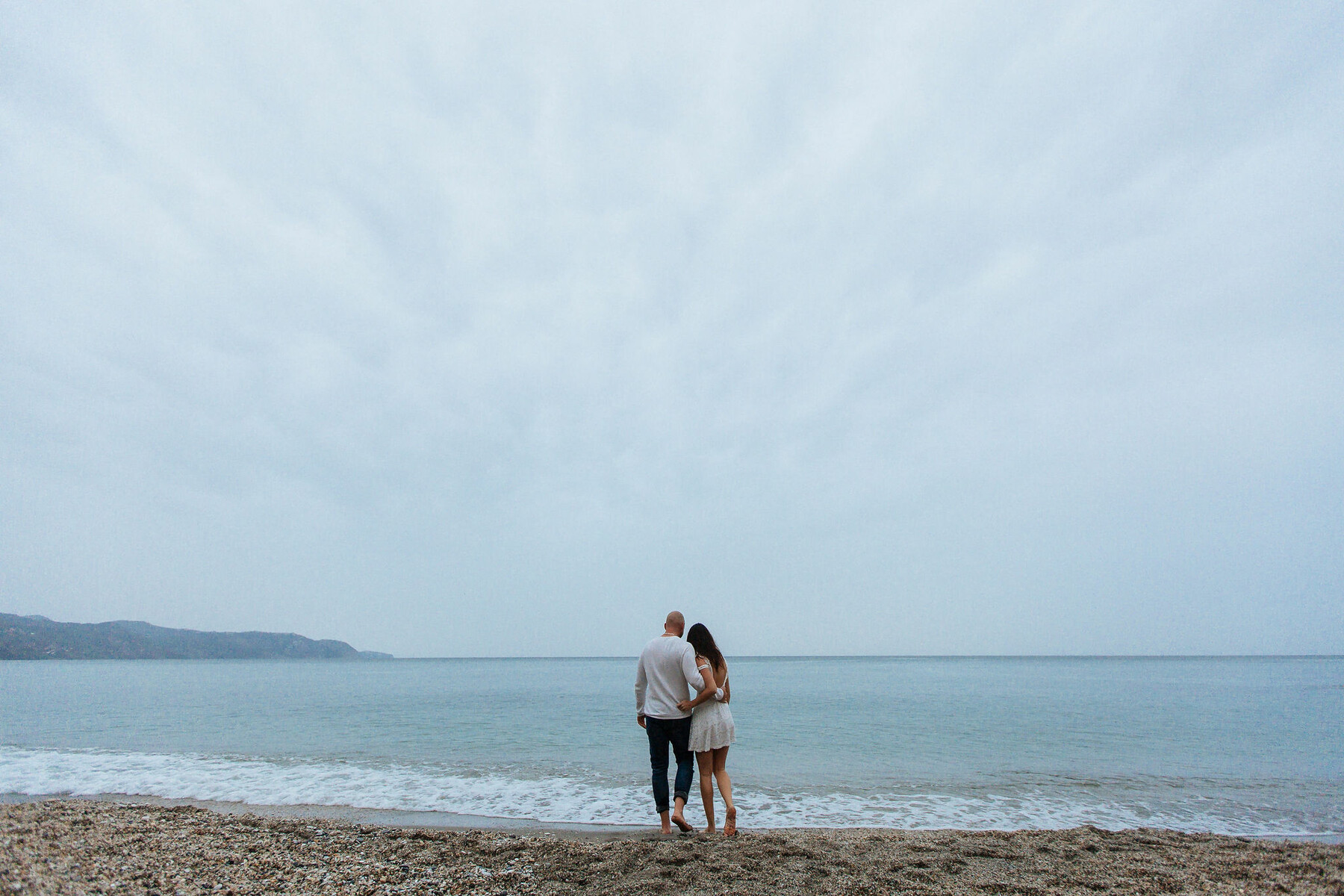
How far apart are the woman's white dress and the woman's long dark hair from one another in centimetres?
41

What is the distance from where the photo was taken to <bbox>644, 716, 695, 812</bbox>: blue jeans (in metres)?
7.14

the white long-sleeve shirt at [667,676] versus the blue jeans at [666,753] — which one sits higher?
the white long-sleeve shirt at [667,676]

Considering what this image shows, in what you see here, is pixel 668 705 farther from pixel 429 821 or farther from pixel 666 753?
pixel 429 821

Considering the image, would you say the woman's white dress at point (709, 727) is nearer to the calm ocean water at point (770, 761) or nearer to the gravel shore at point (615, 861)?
the gravel shore at point (615, 861)

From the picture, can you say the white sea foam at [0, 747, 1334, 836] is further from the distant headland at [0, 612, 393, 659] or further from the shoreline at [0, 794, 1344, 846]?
the distant headland at [0, 612, 393, 659]

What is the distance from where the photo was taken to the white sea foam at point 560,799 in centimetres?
923

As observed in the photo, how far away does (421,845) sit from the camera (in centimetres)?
664

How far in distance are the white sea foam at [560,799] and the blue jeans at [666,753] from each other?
75.6 inches

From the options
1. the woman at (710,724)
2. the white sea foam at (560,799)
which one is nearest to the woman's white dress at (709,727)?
the woman at (710,724)

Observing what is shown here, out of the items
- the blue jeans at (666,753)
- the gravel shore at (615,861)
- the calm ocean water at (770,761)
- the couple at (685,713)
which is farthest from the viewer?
the calm ocean water at (770,761)

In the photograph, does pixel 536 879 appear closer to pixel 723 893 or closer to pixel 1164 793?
pixel 723 893

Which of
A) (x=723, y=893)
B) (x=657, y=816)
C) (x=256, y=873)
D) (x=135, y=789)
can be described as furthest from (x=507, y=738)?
(x=723, y=893)

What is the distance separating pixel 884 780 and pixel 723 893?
8.37 metres

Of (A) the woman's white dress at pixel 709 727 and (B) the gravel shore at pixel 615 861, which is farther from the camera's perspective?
(A) the woman's white dress at pixel 709 727
